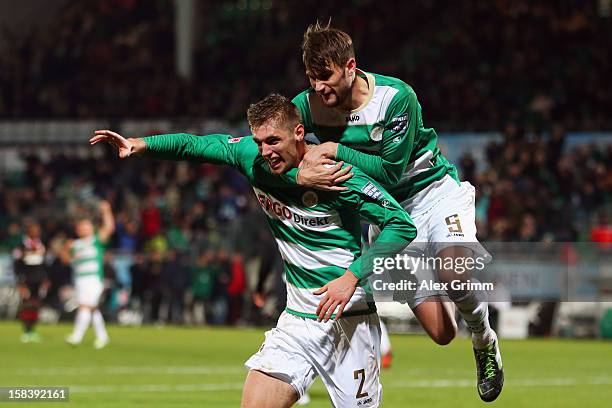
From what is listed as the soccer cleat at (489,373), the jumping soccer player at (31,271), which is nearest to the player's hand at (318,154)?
the soccer cleat at (489,373)

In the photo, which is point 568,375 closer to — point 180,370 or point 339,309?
point 180,370

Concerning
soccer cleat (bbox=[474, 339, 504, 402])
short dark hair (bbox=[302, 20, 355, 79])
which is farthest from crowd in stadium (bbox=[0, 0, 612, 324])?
short dark hair (bbox=[302, 20, 355, 79])

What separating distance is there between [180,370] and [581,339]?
8.70m

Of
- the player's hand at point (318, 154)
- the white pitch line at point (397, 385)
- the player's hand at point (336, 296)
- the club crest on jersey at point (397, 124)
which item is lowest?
the white pitch line at point (397, 385)

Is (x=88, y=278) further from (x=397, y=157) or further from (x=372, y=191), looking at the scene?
(x=372, y=191)

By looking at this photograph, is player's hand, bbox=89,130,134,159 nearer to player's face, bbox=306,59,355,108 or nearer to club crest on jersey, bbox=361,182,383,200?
player's face, bbox=306,59,355,108

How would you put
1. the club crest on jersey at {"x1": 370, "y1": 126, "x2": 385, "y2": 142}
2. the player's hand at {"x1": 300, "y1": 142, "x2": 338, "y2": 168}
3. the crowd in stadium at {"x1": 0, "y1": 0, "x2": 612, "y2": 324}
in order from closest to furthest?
the player's hand at {"x1": 300, "y1": 142, "x2": 338, "y2": 168}, the club crest on jersey at {"x1": 370, "y1": 126, "x2": 385, "y2": 142}, the crowd in stadium at {"x1": 0, "y1": 0, "x2": 612, "y2": 324}

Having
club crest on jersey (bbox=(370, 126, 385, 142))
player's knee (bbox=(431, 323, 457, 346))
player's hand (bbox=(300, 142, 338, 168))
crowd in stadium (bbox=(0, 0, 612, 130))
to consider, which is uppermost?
crowd in stadium (bbox=(0, 0, 612, 130))

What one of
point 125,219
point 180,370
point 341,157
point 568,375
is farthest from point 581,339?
point 341,157

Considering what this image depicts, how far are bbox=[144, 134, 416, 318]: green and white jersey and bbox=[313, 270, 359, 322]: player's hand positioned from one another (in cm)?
20

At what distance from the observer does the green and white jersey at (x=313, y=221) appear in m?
6.42

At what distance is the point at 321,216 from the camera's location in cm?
653

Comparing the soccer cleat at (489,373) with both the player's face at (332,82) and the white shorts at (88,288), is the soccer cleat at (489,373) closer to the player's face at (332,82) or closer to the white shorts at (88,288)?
the player's face at (332,82)

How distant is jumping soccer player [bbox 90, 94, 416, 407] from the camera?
6.30 m
